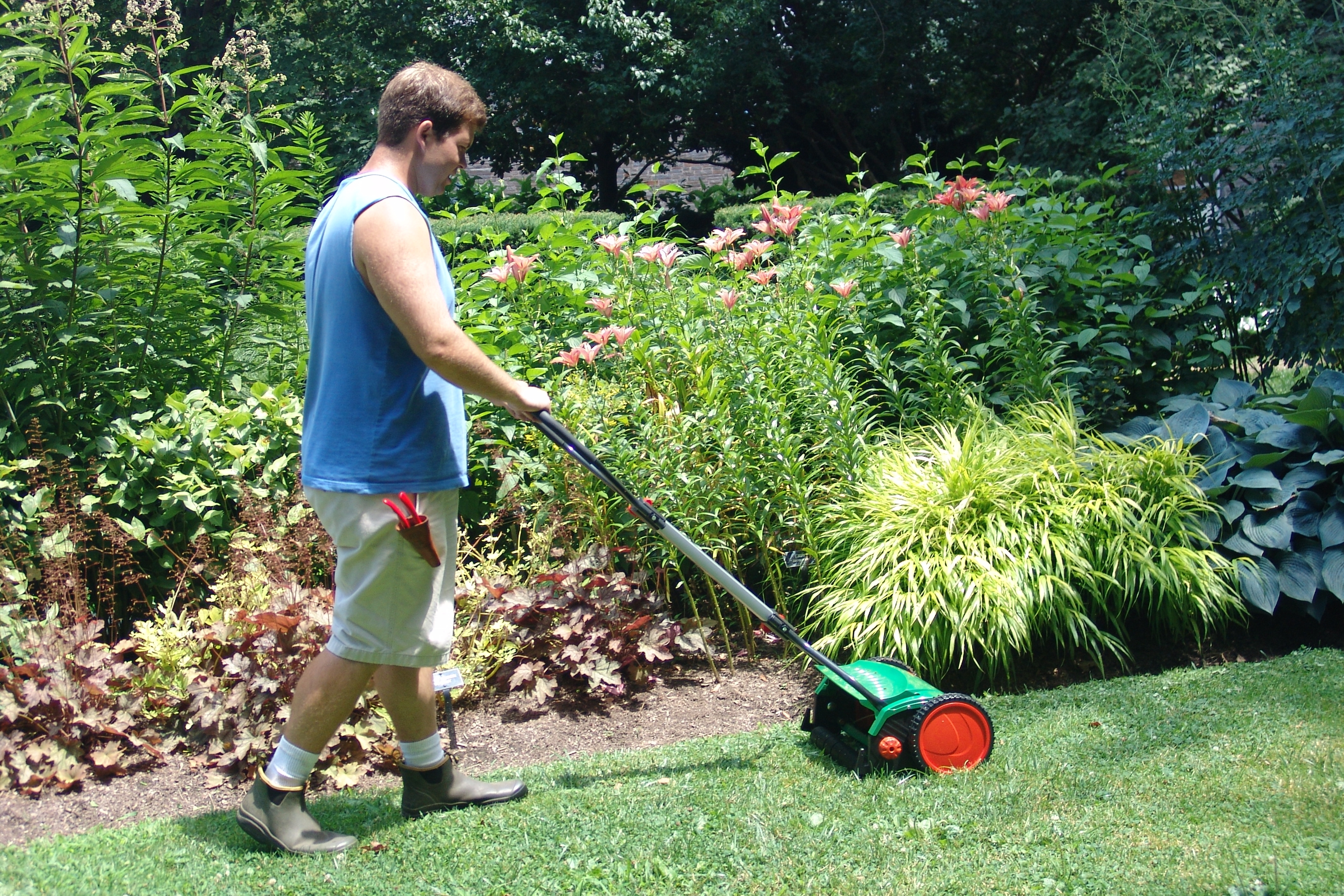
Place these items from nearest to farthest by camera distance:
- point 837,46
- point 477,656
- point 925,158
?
point 477,656 < point 925,158 < point 837,46

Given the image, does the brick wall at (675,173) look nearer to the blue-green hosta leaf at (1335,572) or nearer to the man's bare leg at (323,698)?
the blue-green hosta leaf at (1335,572)

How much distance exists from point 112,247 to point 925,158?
12.5ft

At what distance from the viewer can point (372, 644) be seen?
2475 millimetres

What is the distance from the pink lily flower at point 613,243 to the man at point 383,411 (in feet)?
5.15

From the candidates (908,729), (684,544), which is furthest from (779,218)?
(908,729)

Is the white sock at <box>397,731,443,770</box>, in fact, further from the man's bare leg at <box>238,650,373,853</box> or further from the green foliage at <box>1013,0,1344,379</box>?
the green foliage at <box>1013,0,1344,379</box>

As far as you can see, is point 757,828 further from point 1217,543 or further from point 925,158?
point 925,158

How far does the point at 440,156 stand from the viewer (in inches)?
98.7

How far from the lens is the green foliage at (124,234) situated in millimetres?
3572

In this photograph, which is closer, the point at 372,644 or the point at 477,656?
the point at 372,644

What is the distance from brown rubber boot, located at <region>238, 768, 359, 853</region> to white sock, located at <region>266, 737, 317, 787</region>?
0.01 metres

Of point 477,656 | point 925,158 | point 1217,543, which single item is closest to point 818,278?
point 925,158

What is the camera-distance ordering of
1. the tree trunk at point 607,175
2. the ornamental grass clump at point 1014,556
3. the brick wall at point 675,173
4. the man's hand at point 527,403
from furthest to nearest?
1. the brick wall at point 675,173
2. the tree trunk at point 607,175
3. the ornamental grass clump at point 1014,556
4. the man's hand at point 527,403

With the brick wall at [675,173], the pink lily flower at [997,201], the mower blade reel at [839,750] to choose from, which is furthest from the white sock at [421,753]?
the brick wall at [675,173]
